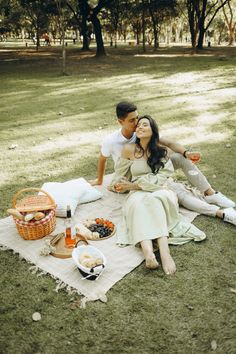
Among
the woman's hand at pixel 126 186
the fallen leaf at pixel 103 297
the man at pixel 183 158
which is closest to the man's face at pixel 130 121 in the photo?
the man at pixel 183 158

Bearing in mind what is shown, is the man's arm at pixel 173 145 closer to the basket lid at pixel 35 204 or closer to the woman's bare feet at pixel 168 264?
the woman's bare feet at pixel 168 264

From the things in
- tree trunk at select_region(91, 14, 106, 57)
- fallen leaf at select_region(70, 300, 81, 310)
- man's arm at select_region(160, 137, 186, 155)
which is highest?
tree trunk at select_region(91, 14, 106, 57)

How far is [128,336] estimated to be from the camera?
9.14ft

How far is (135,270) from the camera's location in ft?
11.5


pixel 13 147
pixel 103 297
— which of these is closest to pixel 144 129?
pixel 103 297

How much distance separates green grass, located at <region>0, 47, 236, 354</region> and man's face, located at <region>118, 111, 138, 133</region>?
1430 mm

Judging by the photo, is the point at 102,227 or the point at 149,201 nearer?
the point at 149,201

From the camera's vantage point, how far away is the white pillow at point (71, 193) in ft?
14.5

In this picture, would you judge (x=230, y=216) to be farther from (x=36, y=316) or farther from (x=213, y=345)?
(x=36, y=316)

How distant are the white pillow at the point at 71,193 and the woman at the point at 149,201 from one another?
Answer: 1.58 ft

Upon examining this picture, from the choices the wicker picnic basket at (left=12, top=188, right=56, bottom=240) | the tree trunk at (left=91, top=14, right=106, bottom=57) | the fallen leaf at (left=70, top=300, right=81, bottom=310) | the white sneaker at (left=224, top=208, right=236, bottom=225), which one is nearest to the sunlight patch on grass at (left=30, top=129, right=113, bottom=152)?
the wicker picnic basket at (left=12, top=188, right=56, bottom=240)

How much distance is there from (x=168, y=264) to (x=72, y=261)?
992mm

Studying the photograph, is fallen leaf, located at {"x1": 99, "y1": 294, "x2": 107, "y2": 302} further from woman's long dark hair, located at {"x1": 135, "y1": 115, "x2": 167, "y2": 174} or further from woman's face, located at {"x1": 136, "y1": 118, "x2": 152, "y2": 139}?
woman's face, located at {"x1": 136, "y1": 118, "x2": 152, "y2": 139}

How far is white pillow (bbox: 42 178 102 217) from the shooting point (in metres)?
4.43
